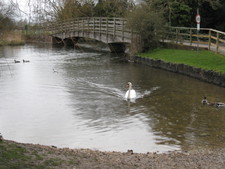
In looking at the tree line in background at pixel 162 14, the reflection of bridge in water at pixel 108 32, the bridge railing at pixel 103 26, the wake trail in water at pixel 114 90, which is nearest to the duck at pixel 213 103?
the wake trail in water at pixel 114 90

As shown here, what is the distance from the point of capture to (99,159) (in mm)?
7496

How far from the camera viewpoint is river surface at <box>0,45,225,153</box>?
10453 mm

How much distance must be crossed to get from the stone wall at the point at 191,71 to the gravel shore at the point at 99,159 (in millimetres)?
10177

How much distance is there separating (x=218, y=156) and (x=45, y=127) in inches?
218

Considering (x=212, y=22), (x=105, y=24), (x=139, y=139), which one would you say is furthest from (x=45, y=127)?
(x=212, y=22)

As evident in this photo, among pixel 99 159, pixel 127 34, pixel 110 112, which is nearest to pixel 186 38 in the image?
pixel 127 34

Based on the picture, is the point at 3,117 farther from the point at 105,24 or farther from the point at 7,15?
the point at 105,24

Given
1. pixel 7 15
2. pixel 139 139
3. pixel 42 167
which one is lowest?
pixel 139 139

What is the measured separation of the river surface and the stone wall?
1.37ft

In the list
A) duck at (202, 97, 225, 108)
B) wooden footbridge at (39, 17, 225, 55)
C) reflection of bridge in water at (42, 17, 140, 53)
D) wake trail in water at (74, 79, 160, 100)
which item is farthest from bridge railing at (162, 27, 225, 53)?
duck at (202, 97, 225, 108)

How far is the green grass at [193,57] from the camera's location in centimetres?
2034

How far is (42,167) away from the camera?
6.18 meters

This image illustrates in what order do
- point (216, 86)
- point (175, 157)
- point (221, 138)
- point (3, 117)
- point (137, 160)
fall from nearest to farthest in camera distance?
point (137, 160)
point (175, 157)
point (221, 138)
point (3, 117)
point (216, 86)

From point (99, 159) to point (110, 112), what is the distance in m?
6.31
